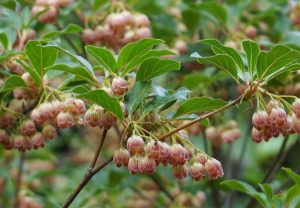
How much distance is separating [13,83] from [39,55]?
0.14 m

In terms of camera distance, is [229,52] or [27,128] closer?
[229,52]

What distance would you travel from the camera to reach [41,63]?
75.5 inches

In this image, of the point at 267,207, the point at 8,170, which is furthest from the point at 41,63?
the point at 8,170

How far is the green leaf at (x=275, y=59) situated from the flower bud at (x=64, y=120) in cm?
58

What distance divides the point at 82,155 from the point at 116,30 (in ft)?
7.98

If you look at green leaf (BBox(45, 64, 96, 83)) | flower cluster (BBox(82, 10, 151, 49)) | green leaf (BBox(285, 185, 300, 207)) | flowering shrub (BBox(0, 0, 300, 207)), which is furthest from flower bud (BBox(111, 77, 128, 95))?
flower cluster (BBox(82, 10, 151, 49))

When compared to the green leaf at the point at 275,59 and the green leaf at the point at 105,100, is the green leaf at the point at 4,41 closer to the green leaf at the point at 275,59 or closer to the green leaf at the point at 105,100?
the green leaf at the point at 105,100

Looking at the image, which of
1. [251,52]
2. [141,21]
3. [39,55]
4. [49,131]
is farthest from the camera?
[141,21]

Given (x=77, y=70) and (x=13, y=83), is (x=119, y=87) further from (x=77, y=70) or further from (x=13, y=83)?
(x=13, y=83)

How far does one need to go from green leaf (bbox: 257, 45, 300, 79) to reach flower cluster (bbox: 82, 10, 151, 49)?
2.97 ft

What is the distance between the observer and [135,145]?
1665mm

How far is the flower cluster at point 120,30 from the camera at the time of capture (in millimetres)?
2510

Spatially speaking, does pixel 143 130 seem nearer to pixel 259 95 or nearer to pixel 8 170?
pixel 259 95

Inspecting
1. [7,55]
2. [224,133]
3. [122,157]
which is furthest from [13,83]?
[224,133]
